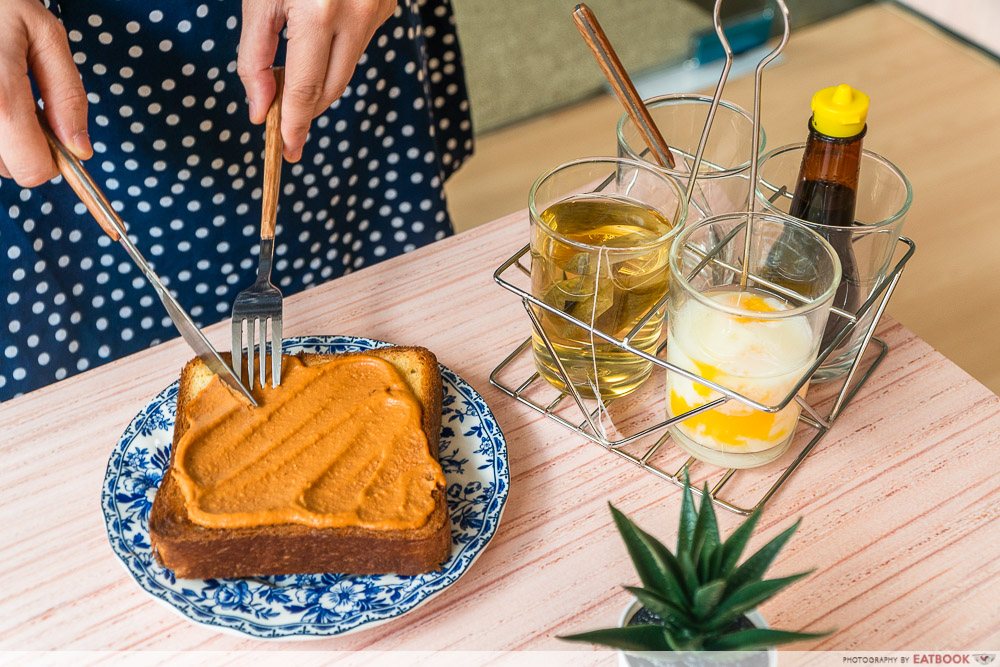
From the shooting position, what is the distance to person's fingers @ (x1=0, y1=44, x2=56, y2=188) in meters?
0.73

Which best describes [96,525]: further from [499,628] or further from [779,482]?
[779,482]

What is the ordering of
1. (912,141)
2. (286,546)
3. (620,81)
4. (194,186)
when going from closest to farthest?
(286,546) < (620,81) < (194,186) < (912,141)

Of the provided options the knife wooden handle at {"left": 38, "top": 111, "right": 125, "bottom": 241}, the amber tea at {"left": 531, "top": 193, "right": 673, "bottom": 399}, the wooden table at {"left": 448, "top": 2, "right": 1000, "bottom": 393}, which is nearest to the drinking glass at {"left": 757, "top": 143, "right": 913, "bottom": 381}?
the amber tea at {"left": 531, "top": 193, "right": 673, "bottom": 399}

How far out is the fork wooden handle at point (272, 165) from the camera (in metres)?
0.83

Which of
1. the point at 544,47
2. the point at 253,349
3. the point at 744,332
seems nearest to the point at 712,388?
the point at 744,332

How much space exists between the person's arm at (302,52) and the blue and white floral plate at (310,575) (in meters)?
0.28

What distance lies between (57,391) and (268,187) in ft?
0.90

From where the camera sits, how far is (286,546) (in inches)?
27.0

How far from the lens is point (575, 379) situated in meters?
0.83

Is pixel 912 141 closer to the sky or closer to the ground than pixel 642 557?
closer to the ground

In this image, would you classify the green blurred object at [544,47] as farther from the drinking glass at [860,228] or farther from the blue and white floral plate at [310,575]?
the blue and white floral plate at [310,575]

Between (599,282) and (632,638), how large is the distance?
30 centimetres

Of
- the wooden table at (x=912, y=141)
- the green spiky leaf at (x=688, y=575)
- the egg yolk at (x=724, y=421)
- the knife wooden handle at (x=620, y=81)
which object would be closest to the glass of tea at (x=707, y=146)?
the knife wooden handle at (x=620, y=81)

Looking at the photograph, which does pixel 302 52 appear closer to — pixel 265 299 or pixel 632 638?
pixel 265 299
